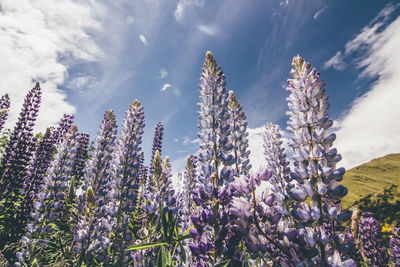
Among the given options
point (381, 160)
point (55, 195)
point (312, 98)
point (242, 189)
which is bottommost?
point (242, 189)

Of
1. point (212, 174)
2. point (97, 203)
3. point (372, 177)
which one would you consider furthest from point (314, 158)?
point (372, 177)

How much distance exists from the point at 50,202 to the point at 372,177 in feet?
130

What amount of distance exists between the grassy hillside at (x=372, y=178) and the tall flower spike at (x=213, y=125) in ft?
76.7

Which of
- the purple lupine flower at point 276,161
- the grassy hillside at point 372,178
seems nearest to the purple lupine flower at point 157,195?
the purple lupine flower at point 276,161

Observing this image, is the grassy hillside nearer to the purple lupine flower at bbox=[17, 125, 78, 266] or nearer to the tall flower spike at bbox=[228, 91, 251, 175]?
the tall flower spike at bbox=[228, 91, 251, 175]

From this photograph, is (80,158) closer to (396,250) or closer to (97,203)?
(97,203)

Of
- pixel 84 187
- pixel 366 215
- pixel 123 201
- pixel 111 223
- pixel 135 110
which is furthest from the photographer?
pixel 366 215

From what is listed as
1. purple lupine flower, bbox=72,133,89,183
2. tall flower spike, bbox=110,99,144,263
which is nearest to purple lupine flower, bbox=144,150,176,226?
tall flower spike, bbox=110,99,144,263

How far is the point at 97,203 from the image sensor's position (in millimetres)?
3875

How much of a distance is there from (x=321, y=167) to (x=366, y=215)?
9.01 metres

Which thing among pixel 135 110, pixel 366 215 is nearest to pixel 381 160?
pixel 366 215

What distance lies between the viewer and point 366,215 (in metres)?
8.03

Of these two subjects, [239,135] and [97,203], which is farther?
[239,135]

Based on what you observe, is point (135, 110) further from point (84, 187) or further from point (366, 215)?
point (366, 215)
